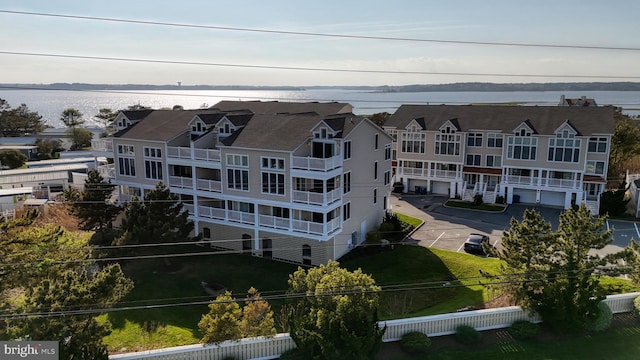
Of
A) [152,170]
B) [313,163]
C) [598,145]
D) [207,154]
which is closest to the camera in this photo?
[313,163]

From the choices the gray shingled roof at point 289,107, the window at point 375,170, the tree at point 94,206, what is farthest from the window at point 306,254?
the gray shingled roof at point 289,107

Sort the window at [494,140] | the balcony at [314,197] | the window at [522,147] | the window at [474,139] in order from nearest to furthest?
1. the balcony at [314,197]
2. the window at [522,147]
3. the window at [494,140]
4. the window at [474,139]

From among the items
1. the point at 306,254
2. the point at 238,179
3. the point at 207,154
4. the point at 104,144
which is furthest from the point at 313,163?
the point at 104,144

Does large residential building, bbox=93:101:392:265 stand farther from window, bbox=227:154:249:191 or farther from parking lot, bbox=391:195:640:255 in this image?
parking lot, bbox=391:195:640:255

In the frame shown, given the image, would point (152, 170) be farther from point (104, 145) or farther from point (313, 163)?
point (313, 163)

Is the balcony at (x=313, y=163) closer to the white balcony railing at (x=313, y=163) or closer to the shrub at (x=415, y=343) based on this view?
the white balcony railing at (x=313, y=163)

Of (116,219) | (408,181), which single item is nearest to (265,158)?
(116,219)

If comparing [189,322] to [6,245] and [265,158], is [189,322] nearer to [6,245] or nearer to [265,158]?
[6,245]
